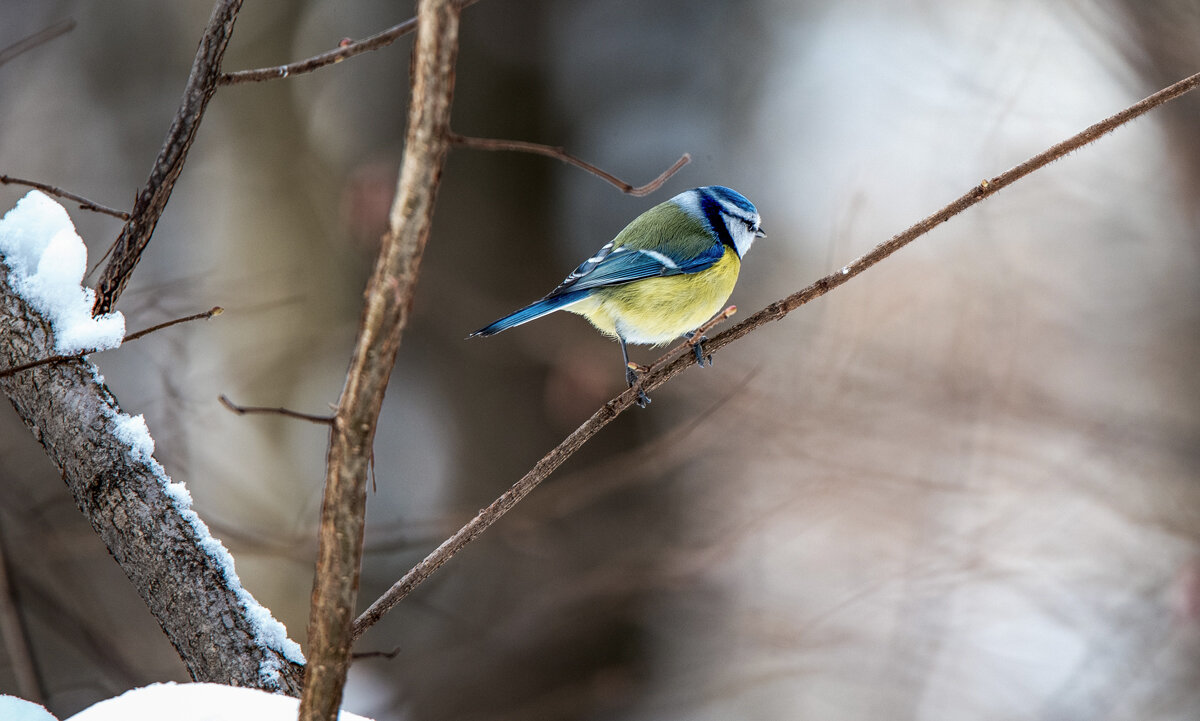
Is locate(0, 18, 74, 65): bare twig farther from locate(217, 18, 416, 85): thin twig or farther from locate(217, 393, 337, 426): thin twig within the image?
locate(217, 393, 337, 426): thin twig

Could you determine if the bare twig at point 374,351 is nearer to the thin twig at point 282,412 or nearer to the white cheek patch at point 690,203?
the thin twig at point 282,412

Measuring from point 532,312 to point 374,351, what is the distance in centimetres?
174

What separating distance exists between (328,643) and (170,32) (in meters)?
5.68

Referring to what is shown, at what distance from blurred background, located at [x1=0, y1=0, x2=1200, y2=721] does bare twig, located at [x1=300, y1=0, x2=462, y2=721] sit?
2.39m

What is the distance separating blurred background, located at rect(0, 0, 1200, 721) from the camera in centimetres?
399

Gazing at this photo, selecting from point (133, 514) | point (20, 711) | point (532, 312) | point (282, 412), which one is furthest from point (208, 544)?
point (532, 312)

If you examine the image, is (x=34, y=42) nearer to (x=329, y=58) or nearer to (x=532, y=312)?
(x=329, y=58)

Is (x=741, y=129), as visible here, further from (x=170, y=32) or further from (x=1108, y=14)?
(x=170, y=32)

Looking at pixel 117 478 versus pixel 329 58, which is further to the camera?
pixel 117 478

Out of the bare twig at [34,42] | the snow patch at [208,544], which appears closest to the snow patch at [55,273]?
the snow patch at [208,544]

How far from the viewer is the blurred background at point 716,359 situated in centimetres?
399

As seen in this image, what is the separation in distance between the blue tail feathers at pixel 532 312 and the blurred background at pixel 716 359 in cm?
104

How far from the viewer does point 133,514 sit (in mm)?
1593

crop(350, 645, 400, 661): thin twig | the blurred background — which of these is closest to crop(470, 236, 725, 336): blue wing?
the blurred background
